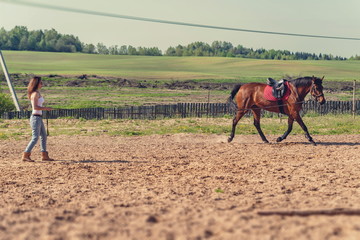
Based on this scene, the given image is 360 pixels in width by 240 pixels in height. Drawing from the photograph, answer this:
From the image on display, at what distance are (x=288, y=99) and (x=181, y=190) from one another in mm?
7695

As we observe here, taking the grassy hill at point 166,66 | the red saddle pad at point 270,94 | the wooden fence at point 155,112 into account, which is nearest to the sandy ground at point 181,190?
the red saddle pad at point 270,94

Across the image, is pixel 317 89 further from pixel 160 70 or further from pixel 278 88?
pixel 160 70

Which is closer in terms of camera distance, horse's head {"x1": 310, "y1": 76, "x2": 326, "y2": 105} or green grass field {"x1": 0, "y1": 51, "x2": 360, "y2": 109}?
horse's head {"x1": 310, "y1": 76, "x2": 326, "y2": 105}

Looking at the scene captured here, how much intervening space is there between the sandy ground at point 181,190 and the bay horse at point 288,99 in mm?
733

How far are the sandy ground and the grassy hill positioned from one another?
205 ft

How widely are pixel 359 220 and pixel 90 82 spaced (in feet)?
187

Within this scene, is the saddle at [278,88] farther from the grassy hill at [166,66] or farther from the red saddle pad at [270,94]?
the grassy hill at [166,66]

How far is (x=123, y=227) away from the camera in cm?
626

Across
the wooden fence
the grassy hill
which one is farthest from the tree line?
the wooden fence

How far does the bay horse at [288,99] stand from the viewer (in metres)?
15.6

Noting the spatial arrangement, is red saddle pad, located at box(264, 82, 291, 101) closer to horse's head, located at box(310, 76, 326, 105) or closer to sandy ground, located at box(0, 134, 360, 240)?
horse's head, located at box(310, 76, 326, 105)

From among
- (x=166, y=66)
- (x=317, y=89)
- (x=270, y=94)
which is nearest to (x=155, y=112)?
(x=270, y=94)

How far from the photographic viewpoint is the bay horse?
15555 mm

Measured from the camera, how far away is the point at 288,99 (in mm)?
15891
